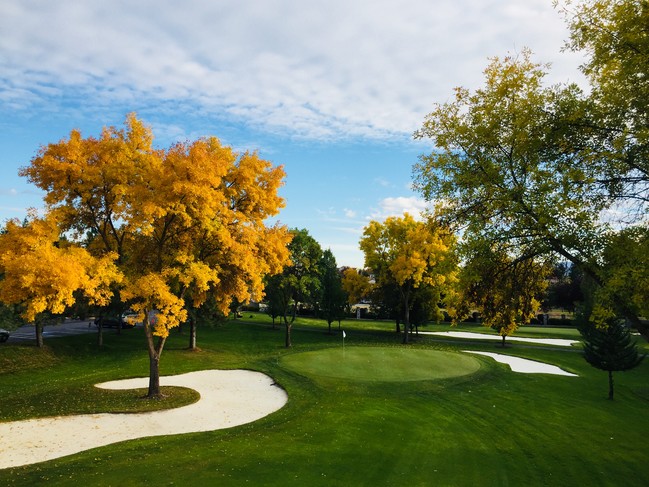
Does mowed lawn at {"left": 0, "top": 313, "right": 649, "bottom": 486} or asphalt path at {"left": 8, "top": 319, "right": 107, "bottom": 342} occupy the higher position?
asphalt path at {"left": 8, "top": 319, "right": 107, "bottom": 342}

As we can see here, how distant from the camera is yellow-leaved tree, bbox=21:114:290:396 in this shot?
18.8 m

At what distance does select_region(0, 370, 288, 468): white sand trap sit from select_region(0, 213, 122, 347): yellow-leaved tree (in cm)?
466

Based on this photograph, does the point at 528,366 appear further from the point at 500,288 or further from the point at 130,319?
the point at 130,319

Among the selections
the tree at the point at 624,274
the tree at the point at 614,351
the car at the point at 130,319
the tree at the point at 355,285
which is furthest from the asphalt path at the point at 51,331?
the tree at the point at 614,351

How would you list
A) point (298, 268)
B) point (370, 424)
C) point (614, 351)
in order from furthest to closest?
point (298, 268) < point (614, 351) < point (370, 424)

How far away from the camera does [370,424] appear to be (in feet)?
58.4

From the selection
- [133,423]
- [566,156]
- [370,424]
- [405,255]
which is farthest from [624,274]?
[405,255]

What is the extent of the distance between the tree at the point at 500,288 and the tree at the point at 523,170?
0.55 metres

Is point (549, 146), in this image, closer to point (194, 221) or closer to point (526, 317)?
point (526, 317)

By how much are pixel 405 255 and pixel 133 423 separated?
3137 centimetres

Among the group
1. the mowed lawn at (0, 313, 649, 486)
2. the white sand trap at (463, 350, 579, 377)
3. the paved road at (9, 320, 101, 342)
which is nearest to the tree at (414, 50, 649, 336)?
the mowed lawn at (0, 313, 649, 486)

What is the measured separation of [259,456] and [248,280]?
10684mm

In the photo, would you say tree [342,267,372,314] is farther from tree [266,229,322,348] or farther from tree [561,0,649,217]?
tree [561,0,649,217]

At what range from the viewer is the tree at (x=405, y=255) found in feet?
140
